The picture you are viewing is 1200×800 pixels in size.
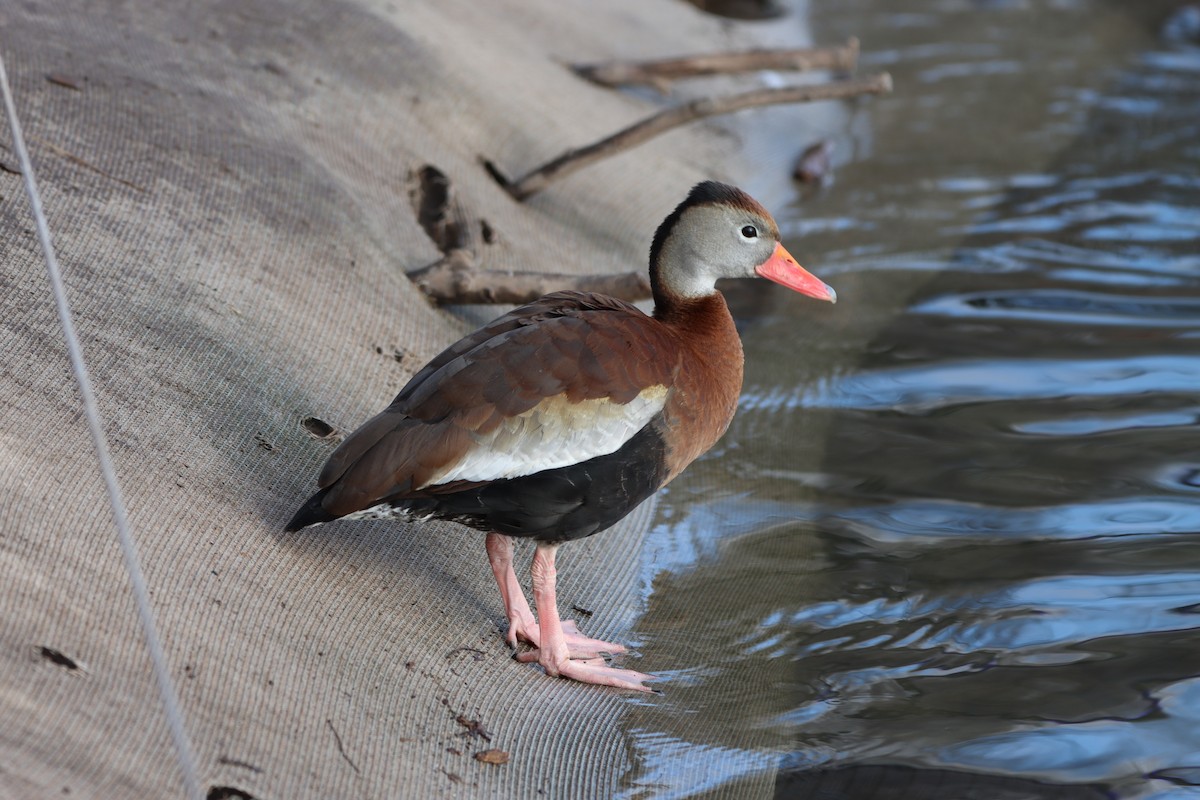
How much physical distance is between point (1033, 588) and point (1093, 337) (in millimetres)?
1820

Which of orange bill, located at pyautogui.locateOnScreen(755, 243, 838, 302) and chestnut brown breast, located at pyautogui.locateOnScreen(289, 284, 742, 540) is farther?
orange bill, located at pyautogui.locateOnScreen(755, 243, 838, 302)

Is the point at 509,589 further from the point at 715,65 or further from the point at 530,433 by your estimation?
the point at 715,65

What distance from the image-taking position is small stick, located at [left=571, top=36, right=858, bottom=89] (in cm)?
632

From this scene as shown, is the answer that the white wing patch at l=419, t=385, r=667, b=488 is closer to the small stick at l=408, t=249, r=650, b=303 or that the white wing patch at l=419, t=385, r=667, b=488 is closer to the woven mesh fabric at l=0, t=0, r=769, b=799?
the woven mesh fabric at l=0, t=0, r=769, b=799

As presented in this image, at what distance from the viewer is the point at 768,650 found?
322 cm

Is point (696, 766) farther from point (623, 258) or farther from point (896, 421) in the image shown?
point (623, 258)

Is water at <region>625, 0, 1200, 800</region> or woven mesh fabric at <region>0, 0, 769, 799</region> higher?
woven mesh fabric at <region>0, 0, 769, 799</region>

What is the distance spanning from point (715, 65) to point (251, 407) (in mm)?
3889

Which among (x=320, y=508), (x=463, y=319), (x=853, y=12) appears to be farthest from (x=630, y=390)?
(x=853, y=12)

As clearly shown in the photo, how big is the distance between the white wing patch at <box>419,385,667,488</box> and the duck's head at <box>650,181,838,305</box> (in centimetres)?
55

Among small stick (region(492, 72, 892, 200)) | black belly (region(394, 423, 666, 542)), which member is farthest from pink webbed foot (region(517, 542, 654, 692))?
small stick (region(492, 72, 892, 200))

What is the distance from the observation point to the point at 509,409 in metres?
2.71

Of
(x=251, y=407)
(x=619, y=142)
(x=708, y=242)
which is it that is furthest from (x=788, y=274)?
(x=619, y=142)

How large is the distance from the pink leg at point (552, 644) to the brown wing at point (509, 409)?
31 centimetres
